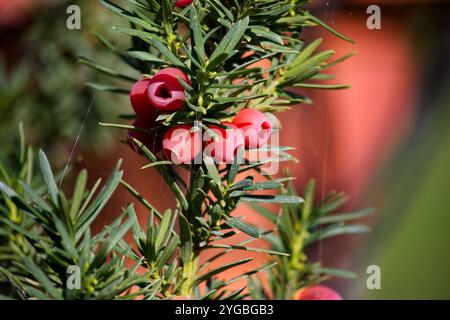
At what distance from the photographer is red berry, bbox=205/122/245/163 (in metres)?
0.33

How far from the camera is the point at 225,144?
325 mm

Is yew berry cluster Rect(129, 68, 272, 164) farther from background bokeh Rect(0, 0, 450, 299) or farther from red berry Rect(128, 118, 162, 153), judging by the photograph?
background bokeh Rect(0, 0, 450, 299)

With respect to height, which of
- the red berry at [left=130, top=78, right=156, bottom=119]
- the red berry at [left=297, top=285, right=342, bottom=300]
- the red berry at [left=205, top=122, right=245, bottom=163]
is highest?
the red berry at [left=130, top=78, right=156, bottom=119]

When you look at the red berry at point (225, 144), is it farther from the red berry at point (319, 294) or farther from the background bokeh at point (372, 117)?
the background bokeh at point (372, 117)

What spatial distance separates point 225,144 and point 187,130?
0.07ft

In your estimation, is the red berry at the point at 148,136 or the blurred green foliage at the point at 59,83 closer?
the red berry at the point at 148,136

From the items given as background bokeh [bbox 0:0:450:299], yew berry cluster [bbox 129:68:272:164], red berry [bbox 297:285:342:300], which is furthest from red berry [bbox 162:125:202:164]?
background bokeh [bbox 0:0:450:299]

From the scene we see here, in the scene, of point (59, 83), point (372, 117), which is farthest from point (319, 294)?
point (372, 117)

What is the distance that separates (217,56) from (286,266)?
207 mm

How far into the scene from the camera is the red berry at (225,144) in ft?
1.07

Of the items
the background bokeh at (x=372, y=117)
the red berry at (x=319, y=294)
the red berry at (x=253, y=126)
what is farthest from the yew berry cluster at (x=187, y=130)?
the background bokeh at (x=372, y=117)

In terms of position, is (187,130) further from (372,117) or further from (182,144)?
(372,117)

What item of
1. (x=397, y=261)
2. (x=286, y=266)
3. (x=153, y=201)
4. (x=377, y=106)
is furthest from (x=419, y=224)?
(x=153, y=201)

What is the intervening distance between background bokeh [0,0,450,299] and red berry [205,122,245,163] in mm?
329
